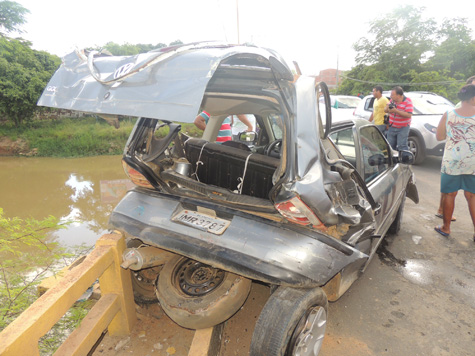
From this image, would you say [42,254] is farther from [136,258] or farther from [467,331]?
[467,331]

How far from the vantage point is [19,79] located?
11844 mm

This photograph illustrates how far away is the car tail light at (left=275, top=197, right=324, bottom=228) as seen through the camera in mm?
1807

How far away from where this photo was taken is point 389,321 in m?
2.66

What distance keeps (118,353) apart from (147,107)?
5.95ft

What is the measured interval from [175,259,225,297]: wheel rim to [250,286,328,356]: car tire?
1.71 ft

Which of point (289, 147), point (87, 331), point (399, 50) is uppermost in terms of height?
point (399, 50)

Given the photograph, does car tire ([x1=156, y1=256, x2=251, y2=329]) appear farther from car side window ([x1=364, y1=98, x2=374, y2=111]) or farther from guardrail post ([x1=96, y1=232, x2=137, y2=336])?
car side window ([x1=364, y1=98, x2=374, y2=111])

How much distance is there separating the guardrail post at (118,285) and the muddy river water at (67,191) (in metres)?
1.64

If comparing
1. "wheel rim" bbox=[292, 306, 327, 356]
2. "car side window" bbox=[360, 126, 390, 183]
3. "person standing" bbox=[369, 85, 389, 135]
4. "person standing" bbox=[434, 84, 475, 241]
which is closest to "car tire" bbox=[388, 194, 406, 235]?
"person standing" bbox=[434, 84, 475, 241]

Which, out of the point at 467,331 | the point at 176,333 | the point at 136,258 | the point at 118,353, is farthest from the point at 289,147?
the point at 467,331

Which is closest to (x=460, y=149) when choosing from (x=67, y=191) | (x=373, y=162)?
(x=373, y=162)

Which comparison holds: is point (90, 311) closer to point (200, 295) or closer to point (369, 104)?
point (200, 295)

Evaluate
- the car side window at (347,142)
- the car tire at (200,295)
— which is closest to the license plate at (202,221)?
the car tire at (200,295)

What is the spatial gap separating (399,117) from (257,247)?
6.25 metres
